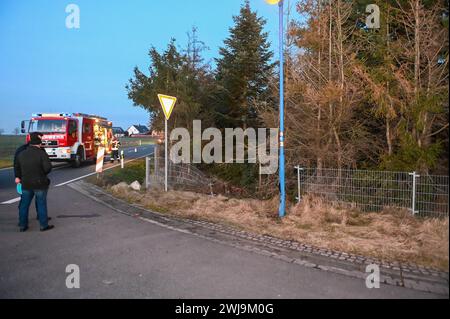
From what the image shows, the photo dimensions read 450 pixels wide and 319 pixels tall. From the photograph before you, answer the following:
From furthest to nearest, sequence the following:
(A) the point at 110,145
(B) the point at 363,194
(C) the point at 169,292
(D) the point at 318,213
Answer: (A) the point at 110,145
(B) the point at 363,194
(D) the point at 318,213
(C) the point at 169,292

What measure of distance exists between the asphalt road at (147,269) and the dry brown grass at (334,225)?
1.29 meters

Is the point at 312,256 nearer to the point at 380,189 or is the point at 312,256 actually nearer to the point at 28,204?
the point at 380,189

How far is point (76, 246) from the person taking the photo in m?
5.98

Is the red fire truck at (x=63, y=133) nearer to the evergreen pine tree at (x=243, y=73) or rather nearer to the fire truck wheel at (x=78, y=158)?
the fire truck wheel at (x=78, y=158)

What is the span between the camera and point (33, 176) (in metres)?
6.87

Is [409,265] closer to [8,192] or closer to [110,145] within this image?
[8,192]

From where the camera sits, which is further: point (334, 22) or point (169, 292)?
point (334, 22)

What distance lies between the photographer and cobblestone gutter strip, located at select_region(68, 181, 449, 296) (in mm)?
4594

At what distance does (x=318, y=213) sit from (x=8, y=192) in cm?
1045

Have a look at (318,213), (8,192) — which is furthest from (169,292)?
(8,192)

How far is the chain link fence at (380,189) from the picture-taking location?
8.17m

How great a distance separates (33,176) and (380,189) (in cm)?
815

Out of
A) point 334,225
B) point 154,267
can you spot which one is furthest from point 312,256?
point 154,267
